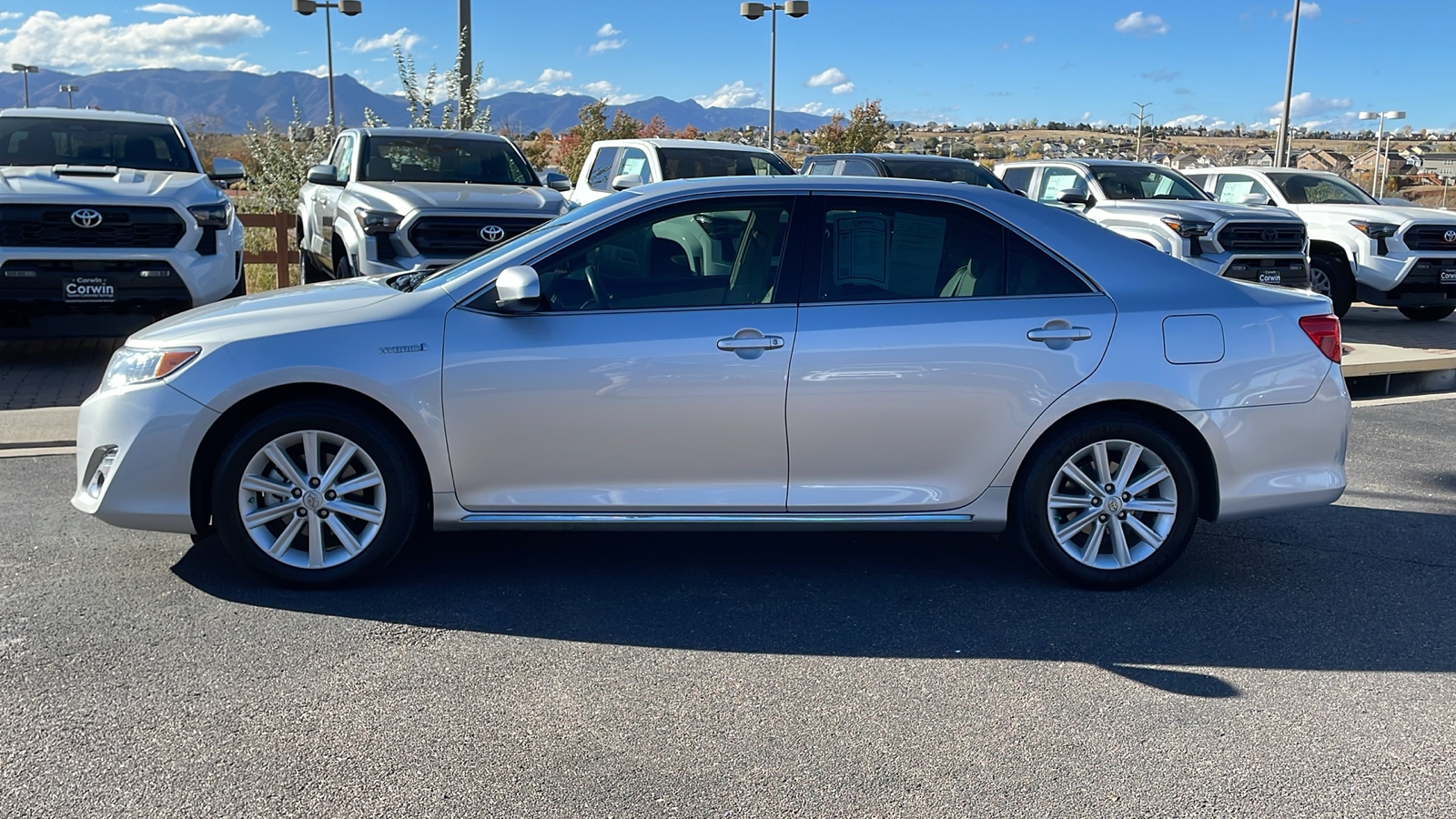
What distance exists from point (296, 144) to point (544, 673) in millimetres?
16477

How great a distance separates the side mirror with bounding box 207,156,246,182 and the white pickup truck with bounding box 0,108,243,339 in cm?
5

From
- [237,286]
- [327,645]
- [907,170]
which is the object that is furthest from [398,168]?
[327,645]

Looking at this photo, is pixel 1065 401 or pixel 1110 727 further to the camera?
pixel 1065 401

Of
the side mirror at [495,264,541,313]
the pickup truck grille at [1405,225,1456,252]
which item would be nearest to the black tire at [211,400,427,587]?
the side mirror at [495,264,541,313]

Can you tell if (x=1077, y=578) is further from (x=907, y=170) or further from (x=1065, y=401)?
(x=907, y=170)

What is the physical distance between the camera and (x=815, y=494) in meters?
4.90

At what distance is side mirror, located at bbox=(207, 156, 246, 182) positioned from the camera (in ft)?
34.5

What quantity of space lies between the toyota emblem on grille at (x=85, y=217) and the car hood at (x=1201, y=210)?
10436 mm

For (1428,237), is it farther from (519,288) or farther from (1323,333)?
(519,288)

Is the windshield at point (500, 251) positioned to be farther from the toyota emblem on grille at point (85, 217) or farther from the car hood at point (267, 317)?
the toyota emblem on grille at point (85, 217)

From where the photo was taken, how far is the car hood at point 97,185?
9195 mm

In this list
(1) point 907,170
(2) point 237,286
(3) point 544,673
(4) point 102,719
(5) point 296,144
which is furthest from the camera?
(5) point 296,144

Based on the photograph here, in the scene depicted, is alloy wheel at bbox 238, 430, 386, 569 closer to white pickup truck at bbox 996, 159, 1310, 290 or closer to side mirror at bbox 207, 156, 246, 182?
side mirror at bbox 207, 156, 246, 182

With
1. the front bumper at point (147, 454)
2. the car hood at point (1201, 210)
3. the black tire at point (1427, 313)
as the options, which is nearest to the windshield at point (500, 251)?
the front bumper at point (147, 454)
